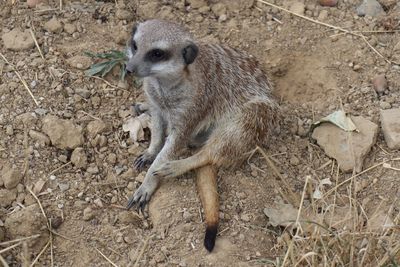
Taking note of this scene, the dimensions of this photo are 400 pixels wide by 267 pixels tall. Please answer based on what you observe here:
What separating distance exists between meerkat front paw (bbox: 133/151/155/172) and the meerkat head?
0.39m

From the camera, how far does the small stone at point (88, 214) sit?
2768mm

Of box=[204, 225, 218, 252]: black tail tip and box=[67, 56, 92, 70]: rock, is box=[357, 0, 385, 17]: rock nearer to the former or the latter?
box=[67, 56, 92, 70]: rock

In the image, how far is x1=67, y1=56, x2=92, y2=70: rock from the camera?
322 cm

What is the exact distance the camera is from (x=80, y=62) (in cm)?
323

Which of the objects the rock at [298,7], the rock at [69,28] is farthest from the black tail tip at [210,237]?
the rock at [298,7]

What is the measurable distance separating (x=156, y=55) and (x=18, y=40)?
89 centimetres

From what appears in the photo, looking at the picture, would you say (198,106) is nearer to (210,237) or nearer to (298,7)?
(210,237)

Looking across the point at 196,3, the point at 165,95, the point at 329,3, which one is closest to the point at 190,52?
the point at 165,95

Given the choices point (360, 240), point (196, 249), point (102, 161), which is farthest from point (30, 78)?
point (360, 240)

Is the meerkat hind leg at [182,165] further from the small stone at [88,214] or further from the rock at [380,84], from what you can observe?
the rock at [380,84]

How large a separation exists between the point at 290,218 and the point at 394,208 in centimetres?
43

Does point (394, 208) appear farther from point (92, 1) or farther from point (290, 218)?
point (92, 1)

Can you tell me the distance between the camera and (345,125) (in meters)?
3.12

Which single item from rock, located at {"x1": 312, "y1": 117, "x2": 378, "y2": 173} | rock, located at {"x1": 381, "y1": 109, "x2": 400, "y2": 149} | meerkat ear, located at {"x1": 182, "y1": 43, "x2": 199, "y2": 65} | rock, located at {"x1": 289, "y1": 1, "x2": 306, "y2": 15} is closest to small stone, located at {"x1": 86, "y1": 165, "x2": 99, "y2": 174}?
meerkat ear, located at {"x1": 182, "y1": 43, "x2": 199, "y2": 65}
